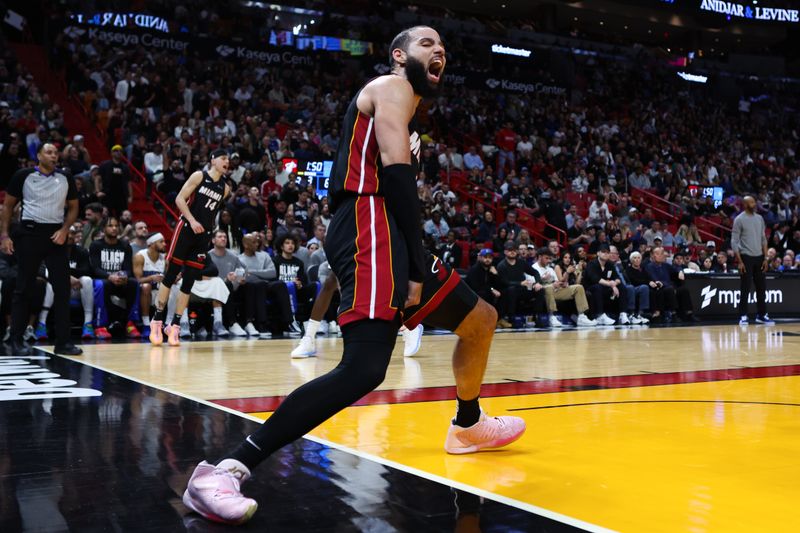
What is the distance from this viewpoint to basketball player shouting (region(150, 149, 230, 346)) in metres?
7.50

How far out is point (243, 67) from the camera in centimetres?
1919

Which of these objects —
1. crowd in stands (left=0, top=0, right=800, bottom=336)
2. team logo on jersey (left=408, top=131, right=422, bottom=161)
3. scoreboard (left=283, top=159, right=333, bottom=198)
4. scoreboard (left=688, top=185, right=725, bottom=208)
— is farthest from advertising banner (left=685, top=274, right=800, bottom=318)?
team logo on jersey (left=408, top=131, right=422, bottom=161)

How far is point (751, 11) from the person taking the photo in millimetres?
30750

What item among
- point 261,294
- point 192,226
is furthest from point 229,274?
point 192,226

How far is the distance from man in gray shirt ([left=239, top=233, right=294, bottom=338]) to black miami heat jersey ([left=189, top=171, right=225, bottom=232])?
2.14 meters

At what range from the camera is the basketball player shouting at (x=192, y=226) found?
7.50 m

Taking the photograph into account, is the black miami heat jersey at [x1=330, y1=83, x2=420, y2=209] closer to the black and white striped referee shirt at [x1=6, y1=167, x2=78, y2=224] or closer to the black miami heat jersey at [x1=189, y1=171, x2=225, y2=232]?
the black and white striped referee shirt at [x1=6, y1=167, x2=78, y2=224]

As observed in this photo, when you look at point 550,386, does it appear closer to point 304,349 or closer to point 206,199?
point 304,349

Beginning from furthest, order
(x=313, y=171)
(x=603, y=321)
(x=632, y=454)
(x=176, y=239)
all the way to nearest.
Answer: (x=313, y=171) < (x=603, y=321) < (x=176, y=239) < (x=632, y=454)

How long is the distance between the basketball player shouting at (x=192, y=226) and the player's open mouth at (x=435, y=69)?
501 cm

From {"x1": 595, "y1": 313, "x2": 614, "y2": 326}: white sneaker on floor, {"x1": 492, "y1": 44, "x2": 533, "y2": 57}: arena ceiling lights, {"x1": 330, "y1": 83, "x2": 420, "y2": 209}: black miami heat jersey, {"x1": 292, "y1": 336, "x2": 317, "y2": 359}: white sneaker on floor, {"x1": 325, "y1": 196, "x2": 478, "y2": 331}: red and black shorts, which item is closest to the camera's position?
{"x1": 325, "y1": 196, "x2": 478, "y2": 331}: red and black shorts

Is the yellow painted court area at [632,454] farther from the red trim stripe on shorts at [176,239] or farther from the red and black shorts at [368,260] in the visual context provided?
Result: the red trim stripe on shorts at [176,239]

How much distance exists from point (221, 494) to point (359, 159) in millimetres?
1106

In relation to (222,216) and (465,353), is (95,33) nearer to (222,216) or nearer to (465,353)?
(222,216)
